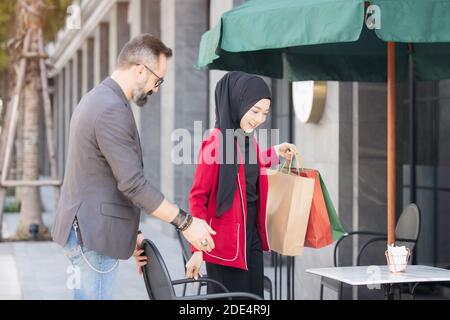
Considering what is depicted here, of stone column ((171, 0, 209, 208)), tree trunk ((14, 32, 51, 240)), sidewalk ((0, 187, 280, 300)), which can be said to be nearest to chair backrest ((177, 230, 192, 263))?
sidewalk ((0, 187, 280, 300))

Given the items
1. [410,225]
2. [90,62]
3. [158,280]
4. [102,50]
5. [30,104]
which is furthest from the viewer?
[90,62]

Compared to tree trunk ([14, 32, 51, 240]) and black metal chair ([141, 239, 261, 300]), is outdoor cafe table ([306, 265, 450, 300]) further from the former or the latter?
tree trunk ([14, 32, 51, 240])

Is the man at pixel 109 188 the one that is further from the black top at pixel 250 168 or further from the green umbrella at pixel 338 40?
the green umbrella at pixel 338 40

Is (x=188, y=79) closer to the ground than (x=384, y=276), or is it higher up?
higher up

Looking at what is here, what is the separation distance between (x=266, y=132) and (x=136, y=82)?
5276 mm

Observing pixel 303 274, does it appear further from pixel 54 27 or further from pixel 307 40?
pixel 54 27

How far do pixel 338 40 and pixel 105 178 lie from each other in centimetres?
144

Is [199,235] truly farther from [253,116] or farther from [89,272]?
[253,116]

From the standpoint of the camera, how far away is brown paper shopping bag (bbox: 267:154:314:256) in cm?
494

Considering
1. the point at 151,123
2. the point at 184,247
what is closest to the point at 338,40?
the point at 184,247

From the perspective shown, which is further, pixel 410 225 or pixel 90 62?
pixel 90 62

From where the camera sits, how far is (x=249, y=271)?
15.8ft

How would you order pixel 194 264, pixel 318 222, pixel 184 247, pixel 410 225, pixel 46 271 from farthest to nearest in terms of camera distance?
pixel 46 271 < pixel 184 247 < pixel 410 225 < pixel 318 222 < pixel 194 264
